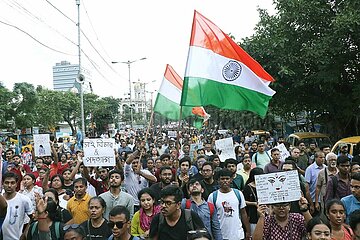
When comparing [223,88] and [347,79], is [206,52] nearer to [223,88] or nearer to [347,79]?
[223,88]

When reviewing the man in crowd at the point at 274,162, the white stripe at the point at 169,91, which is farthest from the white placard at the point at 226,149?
the white stripe at the point at 169,91

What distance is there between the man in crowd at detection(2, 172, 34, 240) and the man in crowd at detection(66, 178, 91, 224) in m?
0.52

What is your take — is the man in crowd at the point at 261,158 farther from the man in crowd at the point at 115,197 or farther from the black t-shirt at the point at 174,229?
the black t-shirt at the point at 174,229

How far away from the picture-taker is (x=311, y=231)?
3.59 meters

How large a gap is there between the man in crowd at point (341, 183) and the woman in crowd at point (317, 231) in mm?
2260

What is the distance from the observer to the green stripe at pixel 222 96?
22.0ft

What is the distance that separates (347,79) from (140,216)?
16211 mm

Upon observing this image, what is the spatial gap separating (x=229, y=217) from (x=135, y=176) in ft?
7.39

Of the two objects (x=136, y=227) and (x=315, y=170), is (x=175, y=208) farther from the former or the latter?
(x=315, y=170)

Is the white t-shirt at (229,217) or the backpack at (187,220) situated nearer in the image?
the backpack at (187,220)

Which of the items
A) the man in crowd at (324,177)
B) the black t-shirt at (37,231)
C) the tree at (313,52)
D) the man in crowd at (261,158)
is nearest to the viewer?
the black t-shirt at (37,231)

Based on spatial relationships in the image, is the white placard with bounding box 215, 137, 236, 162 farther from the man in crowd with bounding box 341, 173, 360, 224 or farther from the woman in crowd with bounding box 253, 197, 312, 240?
the woman in crowd with bounding box 253, 197, 312, 240

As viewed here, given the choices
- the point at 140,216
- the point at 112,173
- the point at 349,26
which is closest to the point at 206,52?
the point at 112,173

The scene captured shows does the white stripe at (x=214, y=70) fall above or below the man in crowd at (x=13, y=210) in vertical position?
above
